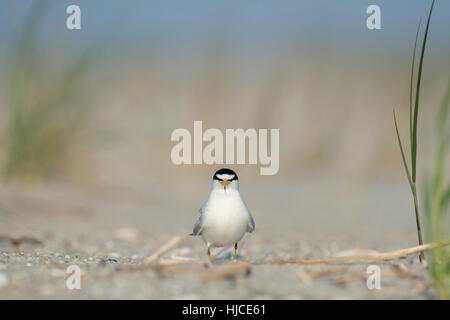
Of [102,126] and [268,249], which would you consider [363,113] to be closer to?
[102,126]

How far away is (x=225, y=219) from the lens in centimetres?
215

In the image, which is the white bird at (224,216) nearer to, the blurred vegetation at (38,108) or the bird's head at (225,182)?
the bird's head at (225,182)

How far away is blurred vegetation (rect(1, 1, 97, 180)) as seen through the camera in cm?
431

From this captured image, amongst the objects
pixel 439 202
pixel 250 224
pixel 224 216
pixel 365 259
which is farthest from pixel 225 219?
pixel 439 202

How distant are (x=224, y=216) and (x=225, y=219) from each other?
0.01 m

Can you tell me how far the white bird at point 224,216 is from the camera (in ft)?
7.06

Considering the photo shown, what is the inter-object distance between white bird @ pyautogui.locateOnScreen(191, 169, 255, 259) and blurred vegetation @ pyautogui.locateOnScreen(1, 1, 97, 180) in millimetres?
2550

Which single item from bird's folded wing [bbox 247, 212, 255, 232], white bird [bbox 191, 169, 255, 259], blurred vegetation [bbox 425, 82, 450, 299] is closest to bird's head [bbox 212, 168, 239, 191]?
white bird [bbox 191, 169, 255, 259]

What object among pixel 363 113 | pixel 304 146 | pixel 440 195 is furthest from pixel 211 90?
pixel 440 195

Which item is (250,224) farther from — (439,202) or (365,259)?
(439,202)

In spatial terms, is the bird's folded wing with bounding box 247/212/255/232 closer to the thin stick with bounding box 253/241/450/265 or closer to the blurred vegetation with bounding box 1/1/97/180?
the thin stick with bounding box 253/241/450/265

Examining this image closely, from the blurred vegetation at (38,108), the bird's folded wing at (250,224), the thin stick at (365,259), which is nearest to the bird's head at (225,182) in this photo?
the bird's folded wing at (250,224)

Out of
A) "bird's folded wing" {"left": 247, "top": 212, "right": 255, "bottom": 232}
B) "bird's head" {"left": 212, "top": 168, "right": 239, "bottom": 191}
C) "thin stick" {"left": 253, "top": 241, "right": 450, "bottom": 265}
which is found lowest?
"thin stick" {"left": 253, "top": 241, "right": 450, "bottom": 265}
